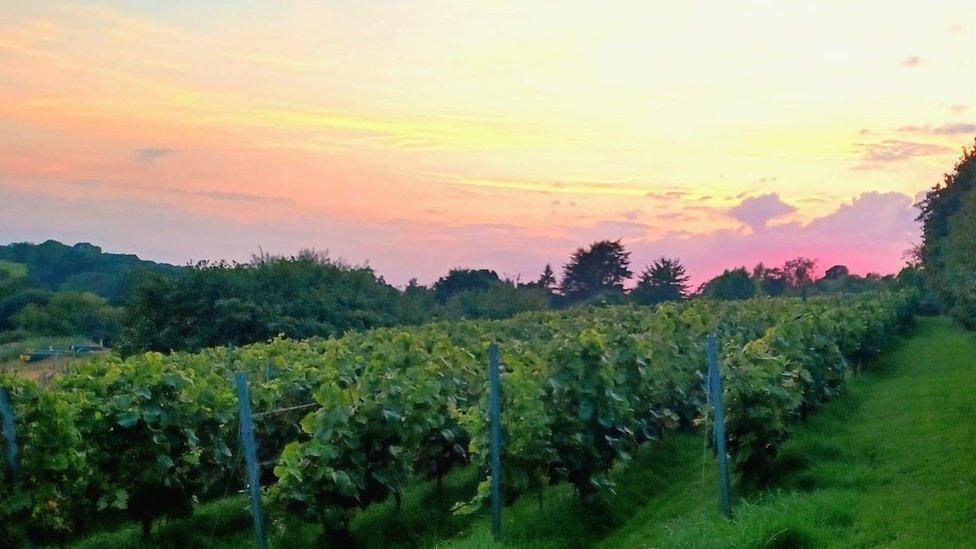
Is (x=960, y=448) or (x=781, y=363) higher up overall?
(x=781, y=363)

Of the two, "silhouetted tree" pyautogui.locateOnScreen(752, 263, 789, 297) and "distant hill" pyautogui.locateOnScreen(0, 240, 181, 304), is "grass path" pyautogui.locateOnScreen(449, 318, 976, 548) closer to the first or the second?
"distant hill" pyautogui.locateOnScreen(0, 240, 181, 304)

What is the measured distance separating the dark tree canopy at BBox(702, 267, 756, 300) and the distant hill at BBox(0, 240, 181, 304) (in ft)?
194

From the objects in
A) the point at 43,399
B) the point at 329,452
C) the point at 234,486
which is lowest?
the point at 234,486

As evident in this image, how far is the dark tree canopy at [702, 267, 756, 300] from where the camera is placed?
97.3m

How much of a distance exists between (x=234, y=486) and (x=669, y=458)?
6.72 meters

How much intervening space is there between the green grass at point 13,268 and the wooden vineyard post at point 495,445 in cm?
9890

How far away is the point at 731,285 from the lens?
324ft

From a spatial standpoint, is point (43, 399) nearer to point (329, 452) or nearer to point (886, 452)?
point (329, 452)

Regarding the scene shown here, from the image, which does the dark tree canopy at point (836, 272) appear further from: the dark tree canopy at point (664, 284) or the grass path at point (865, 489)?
the grass path at point (865, 489)

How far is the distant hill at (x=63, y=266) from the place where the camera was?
95750 millimetres

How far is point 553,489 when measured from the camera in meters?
12.6

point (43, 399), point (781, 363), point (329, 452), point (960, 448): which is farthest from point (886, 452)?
point (43, 399)

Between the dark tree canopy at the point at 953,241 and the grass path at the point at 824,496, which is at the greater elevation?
the dark tree canopy at the point at 953,241

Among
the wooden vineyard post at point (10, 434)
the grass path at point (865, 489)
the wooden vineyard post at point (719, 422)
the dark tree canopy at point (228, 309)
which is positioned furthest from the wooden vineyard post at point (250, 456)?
the dark tree canopy at point (228, 309)
